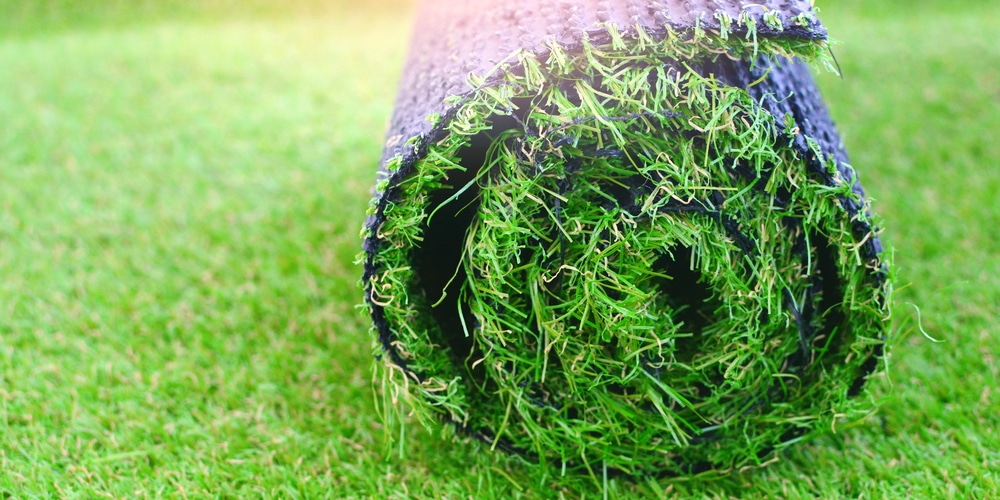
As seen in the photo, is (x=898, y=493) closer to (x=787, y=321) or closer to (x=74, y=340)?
(x=787, y=321)

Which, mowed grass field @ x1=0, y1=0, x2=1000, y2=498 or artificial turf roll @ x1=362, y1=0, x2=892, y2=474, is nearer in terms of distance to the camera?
artificial turf roll @ x1=362, y1=0, x2=892, y2=474

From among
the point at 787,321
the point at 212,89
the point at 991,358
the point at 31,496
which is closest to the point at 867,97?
the point at 991,358

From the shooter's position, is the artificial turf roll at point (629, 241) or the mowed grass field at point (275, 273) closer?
the artificial turf roll at point (629, 241)

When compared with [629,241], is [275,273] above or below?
below

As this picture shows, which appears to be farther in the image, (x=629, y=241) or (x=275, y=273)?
(x=275, y=273)
